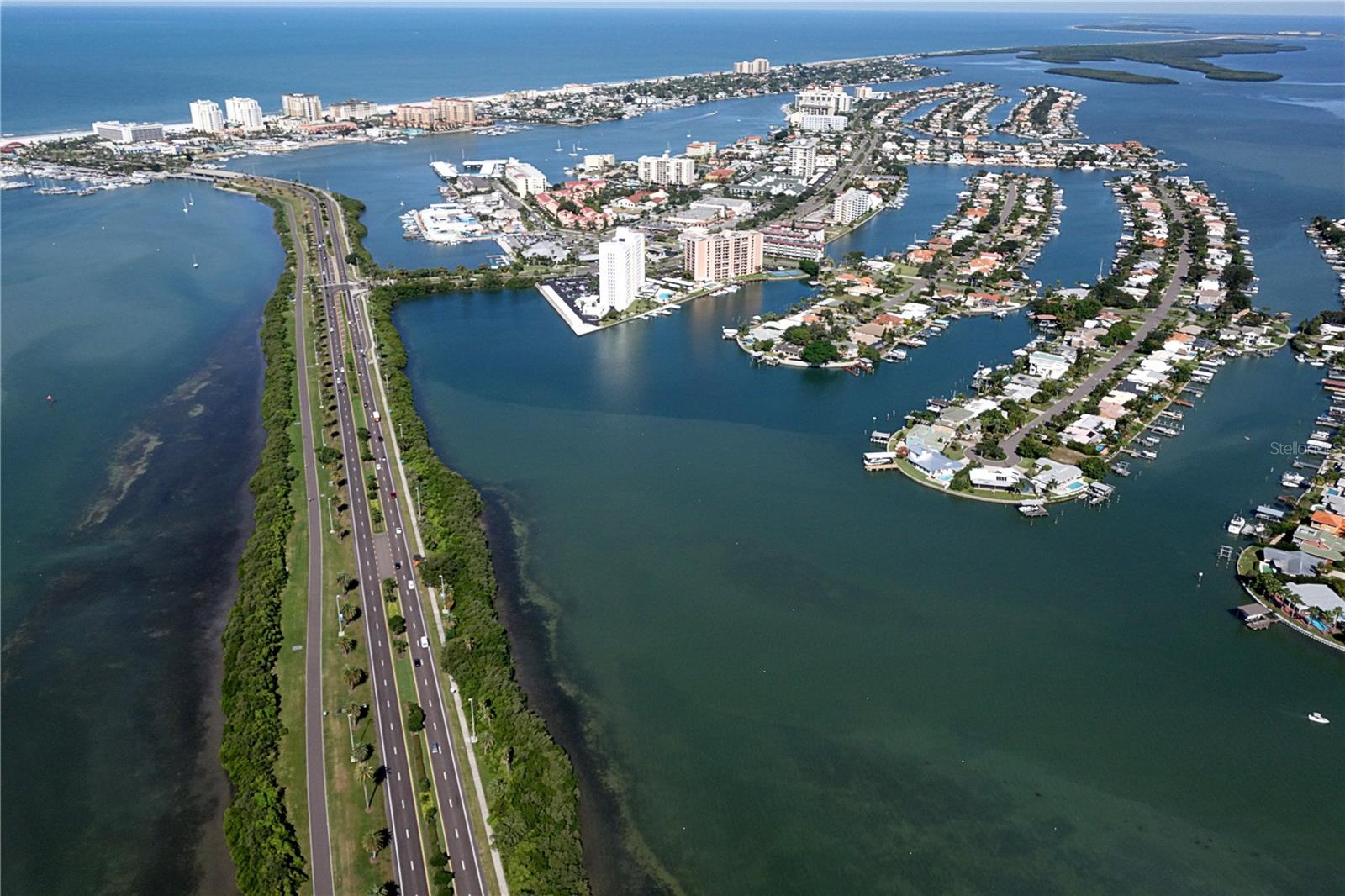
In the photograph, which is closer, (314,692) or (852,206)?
(314,692)

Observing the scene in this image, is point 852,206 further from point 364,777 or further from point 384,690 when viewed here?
point 364,777

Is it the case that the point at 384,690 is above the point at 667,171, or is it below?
below

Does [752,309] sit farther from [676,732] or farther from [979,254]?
[676,732]

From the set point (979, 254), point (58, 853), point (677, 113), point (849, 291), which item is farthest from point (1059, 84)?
point (58, 853)

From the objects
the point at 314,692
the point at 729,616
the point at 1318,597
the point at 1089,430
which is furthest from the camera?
the point at 1089,430

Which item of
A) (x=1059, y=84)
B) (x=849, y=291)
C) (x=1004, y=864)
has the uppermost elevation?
(x=1059, y=84)

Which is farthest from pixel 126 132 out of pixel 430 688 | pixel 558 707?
pixel 558 707
